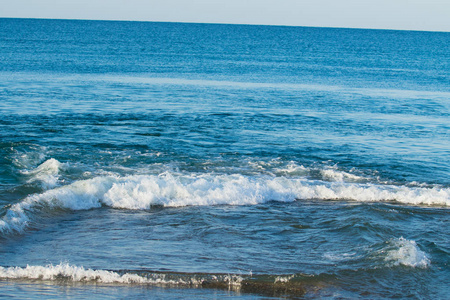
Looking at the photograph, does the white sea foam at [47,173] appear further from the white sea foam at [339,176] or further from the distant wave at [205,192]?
the white sea foam at [339,176]

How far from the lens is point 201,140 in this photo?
2008 cm

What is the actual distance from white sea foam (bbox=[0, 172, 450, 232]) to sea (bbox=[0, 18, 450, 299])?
0.15ft

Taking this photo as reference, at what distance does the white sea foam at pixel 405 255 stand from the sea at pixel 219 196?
3cm

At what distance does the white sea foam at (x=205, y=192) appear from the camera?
42.5 feet

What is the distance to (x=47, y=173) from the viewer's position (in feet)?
49.8

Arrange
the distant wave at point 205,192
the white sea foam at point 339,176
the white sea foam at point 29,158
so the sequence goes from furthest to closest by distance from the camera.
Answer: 1. the white sea foam at point 29,158
2. the white sea foam at point 339,176
3. the distant wave at point 205,192

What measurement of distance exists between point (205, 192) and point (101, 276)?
5.88m

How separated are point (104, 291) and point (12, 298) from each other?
4.17 ft

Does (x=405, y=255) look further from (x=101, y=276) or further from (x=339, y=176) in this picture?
(x=339, y=176)

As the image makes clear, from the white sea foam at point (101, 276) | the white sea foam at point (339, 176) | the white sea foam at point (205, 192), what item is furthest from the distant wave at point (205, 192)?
the white sea foam at point (101, 276)

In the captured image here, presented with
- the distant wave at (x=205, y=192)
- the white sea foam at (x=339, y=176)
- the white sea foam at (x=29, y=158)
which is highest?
the white sea foam at (x=29, y=158)

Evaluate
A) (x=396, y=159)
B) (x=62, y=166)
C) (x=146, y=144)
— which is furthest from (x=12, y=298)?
(x=396, y=159)

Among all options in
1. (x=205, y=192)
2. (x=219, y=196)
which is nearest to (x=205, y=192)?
(x=205, y=192)

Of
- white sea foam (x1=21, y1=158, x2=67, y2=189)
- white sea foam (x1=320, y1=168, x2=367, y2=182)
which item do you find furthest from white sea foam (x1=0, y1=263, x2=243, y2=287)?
white sea foam (x1=320, y1=168, x2=367, y2=182)
